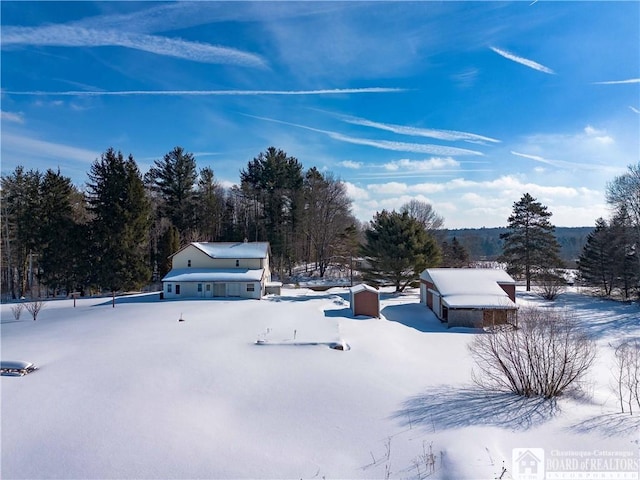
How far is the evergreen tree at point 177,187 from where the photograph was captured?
146 ft

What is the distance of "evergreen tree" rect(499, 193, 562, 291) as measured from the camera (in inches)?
1480

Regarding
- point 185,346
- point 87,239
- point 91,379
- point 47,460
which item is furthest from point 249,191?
point 47,460

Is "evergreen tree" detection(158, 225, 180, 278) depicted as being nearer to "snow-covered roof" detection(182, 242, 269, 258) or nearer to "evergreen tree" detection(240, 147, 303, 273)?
"snow-covered roof" detection(182, 242, 269, 258)

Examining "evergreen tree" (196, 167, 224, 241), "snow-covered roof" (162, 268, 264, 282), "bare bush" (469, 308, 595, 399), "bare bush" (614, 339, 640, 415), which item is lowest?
"bare bush" (614, 339, 640, 415)

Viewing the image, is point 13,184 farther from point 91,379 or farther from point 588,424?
point 588,424

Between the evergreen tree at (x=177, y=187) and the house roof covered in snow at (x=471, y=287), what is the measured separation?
2918 cm

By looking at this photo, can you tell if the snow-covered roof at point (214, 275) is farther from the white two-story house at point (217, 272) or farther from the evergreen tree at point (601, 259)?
the evergreen tree at point (601, 259)

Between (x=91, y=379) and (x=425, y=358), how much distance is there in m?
12.7

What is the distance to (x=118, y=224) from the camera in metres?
34.1

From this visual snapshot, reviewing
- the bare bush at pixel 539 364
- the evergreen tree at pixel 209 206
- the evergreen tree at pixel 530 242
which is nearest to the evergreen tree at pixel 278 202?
the evergreen tree at pixel 209 206

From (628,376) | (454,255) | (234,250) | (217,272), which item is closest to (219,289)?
(217,272)

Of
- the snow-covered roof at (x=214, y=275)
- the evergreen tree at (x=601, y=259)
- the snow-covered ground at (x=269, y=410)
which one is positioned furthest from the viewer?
the evergreen tree at (x=601, y=259)

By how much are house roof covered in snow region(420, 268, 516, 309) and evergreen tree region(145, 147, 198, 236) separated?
29.2 meters

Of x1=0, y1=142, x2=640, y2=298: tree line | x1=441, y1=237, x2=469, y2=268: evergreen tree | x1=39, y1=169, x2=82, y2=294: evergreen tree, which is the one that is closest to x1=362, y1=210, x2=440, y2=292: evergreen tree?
x1=0, y1=142, x2=640, y2=298: tree line
